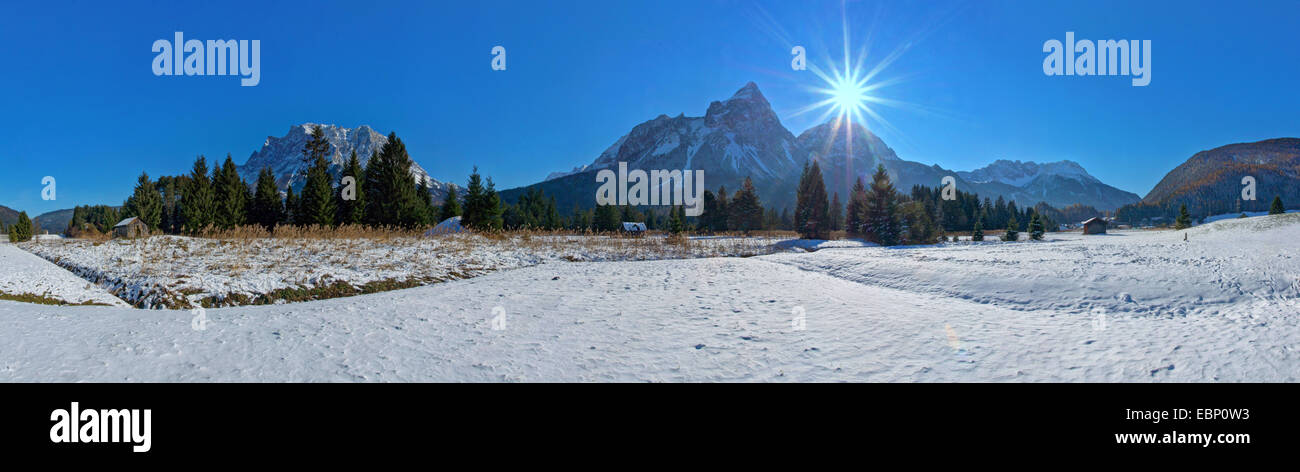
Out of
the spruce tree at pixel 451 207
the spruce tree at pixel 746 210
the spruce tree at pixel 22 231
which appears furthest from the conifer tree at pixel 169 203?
the spruce tree at pixel 746 210

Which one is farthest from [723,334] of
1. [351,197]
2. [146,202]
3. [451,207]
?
[146,202]

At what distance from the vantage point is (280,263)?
38.4 ft

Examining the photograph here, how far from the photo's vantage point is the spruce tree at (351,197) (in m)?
36.1

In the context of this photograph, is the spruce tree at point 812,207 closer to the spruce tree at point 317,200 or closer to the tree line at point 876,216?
the tree line at point 876,216

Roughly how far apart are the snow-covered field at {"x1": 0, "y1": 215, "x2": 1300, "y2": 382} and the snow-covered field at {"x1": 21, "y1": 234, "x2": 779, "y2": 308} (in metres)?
1.36

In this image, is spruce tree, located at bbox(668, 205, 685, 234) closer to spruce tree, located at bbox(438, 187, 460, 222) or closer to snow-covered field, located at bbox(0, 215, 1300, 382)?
spruce tree, located at bbox(438, 187, 460, 222)

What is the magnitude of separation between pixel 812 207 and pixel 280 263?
49.1 m

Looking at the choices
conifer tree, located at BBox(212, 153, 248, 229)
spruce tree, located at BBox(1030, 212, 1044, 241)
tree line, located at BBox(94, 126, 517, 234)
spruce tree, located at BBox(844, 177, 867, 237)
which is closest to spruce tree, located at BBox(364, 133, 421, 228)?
tree line, located at BBox(94, 126, 517, 234)

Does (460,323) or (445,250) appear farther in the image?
(445,250)

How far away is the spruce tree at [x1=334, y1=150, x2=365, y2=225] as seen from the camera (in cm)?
3606
